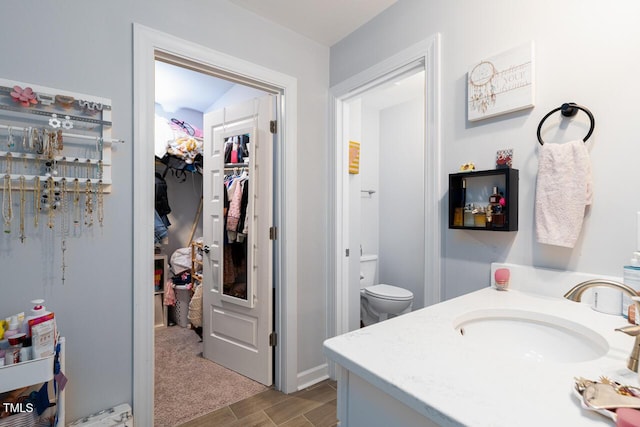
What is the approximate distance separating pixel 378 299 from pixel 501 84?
1.91 m

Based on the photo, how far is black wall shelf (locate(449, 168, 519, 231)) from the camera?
125cm

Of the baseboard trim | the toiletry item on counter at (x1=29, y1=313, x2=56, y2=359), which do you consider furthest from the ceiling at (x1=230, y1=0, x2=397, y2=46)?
the baseboard trim

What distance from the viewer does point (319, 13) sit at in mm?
1873

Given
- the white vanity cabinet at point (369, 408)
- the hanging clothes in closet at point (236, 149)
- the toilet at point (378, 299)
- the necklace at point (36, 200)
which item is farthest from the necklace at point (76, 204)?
the toilet at point (378, 299)

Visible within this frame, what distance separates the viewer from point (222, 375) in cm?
227

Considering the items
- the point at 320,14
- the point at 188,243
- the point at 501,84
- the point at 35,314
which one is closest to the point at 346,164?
the point at 320,14

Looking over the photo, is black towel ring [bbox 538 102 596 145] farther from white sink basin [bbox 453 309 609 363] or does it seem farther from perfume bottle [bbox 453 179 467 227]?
white sink basin [bbox 453 309 609 363]

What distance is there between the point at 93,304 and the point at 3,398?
0.42 m

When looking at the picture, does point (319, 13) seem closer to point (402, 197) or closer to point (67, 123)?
point (67, 123)

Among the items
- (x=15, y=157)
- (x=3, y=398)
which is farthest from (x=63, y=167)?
(x=3, y=398)

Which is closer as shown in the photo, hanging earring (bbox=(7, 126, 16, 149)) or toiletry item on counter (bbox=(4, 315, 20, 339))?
toiletry item on counter (bbox=(4, 315, 20, 339))

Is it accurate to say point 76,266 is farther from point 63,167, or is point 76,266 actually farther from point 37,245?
point 63,167

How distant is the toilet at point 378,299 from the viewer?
2639 mm

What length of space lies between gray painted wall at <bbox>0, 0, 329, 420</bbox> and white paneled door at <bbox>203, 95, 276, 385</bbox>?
654 mm
